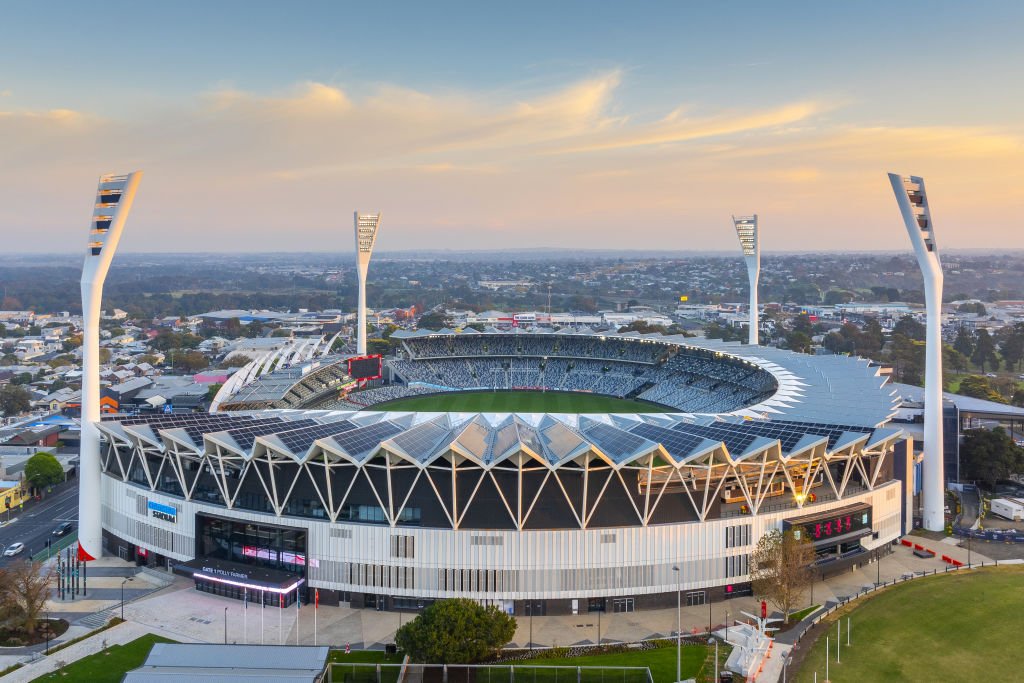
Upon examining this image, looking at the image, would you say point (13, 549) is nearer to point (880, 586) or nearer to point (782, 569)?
point (782, 569)

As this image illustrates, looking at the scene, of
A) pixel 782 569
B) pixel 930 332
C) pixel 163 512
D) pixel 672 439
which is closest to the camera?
pixel 782 569

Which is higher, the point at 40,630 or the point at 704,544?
the point at 704,544

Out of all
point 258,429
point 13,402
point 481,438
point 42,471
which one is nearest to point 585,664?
point 481,438

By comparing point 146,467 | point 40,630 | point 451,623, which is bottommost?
point 40,630

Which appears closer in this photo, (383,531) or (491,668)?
(491,668)

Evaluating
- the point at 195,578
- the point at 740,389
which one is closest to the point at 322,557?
the point at 195,578

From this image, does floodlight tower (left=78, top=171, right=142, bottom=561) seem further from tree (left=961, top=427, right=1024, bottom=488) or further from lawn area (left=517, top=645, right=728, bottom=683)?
tree (left=961, top=427, right=1024, bottom=488)

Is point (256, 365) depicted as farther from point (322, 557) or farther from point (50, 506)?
point (322, 557)

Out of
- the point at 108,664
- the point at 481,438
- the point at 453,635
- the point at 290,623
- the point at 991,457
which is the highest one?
the point at 481,438
